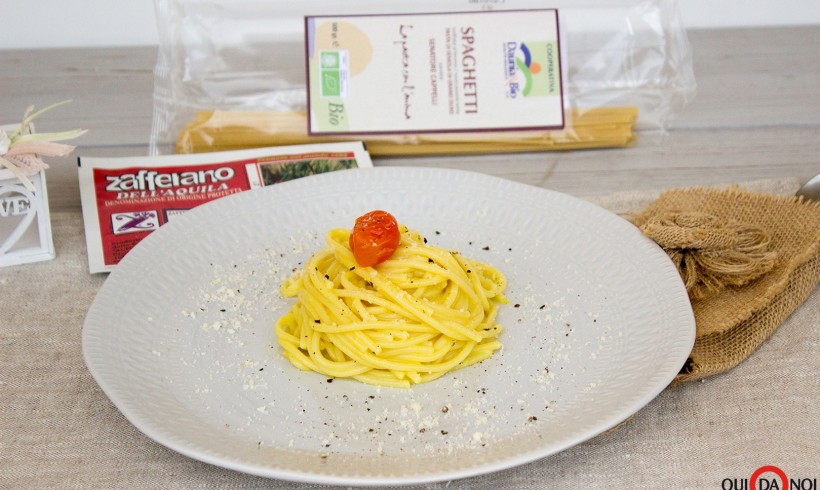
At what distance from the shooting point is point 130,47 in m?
4.25

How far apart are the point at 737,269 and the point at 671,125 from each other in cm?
128

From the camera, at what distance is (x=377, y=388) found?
204 cm

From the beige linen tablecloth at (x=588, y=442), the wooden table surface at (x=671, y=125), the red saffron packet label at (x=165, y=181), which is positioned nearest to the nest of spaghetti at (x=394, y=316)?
the beige linen tablecloth at (x=588, y=442)

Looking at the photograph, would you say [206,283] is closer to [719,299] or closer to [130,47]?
[719,299]

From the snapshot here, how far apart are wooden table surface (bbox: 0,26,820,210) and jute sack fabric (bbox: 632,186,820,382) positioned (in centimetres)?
63

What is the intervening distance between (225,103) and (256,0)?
1.41 ft

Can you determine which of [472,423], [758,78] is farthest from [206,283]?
[758,78]

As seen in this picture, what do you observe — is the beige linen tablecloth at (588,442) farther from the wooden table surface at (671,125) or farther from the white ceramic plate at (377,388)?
the wooden table surface at (671,125)

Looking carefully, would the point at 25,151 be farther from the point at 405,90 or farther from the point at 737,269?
the point at 737,269

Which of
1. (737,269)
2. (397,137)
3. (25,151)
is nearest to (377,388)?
(737,269)

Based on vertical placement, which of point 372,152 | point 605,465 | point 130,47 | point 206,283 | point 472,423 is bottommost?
point 605,465

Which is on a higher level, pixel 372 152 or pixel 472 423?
pixel 372 152

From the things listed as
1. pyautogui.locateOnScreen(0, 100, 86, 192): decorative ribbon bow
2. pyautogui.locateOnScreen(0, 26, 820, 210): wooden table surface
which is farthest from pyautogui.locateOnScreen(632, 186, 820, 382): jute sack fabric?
pyautogui.locateOnScreen(0, 100, 86, 192): decorative ribbon bow

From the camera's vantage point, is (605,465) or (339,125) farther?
(339,125)
